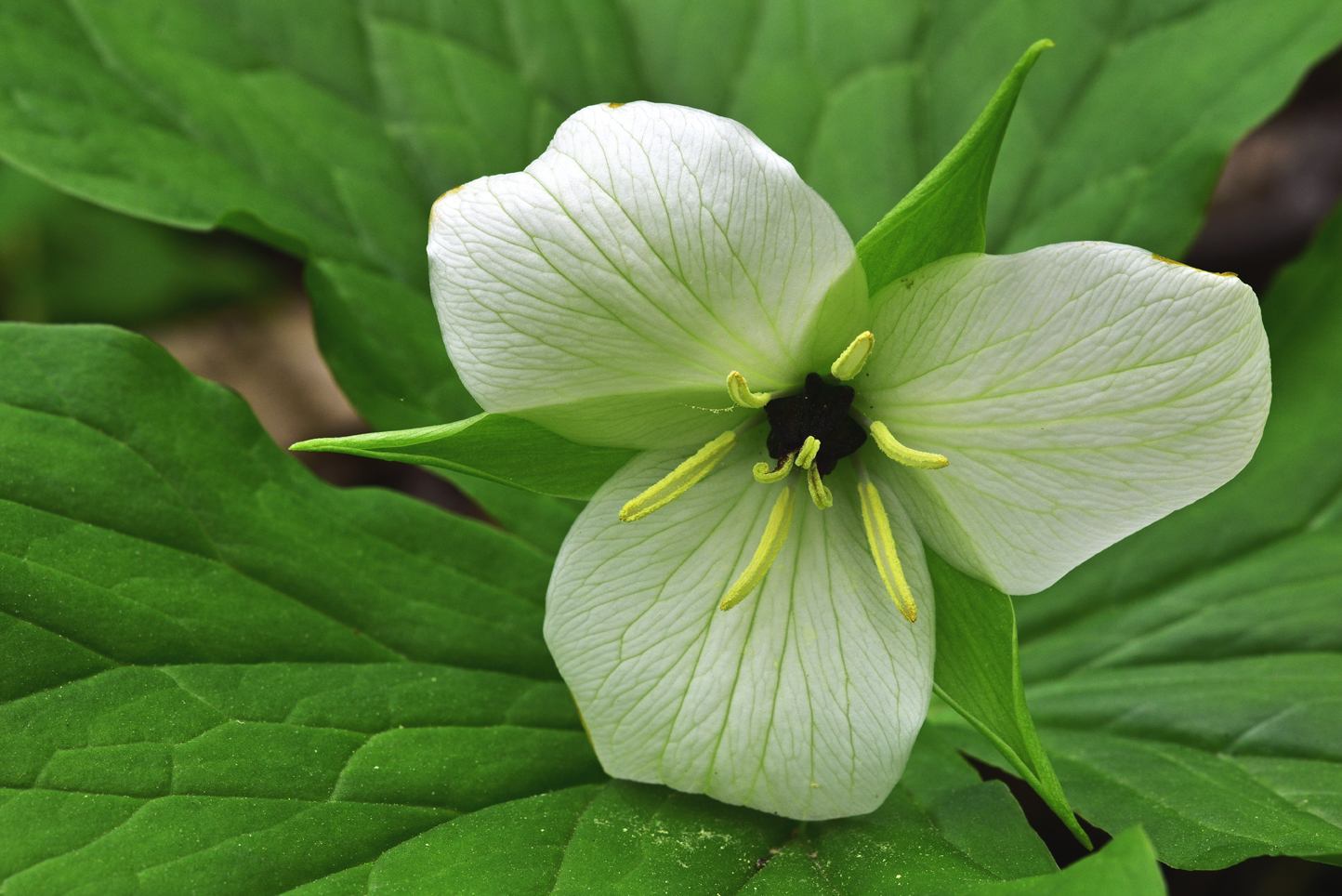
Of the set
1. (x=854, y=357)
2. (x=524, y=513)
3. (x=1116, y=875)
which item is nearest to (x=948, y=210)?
(x=854, y=357)

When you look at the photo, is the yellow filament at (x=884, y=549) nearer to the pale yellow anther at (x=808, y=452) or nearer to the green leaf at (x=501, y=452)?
the pale yellow anther at (x=808, y=452)

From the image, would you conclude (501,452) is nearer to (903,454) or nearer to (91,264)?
Answer: (903,454)

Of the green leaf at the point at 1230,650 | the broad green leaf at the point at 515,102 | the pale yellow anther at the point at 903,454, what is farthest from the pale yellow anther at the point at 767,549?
the broad green leaf at the point at 515,102

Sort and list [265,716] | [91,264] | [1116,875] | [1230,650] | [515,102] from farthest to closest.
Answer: [91,264]
[515,102]
[1230,650]
[265,716]
[1116,875]

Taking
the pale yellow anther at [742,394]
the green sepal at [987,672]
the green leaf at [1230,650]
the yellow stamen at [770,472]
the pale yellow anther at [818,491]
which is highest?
the pale yellow anther at [742,394]

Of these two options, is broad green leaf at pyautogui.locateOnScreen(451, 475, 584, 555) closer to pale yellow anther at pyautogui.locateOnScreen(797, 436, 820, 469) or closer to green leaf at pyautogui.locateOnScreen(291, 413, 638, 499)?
green leaf at pyautogui.locateOnScreen(291, 413, 638, 499)

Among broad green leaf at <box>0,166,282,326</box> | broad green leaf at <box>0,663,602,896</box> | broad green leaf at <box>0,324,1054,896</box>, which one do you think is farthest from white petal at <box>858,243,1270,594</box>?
broad green leaf at <box>0,166,282,326</box>

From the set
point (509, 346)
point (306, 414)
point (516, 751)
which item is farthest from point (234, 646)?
point (306, 414)
